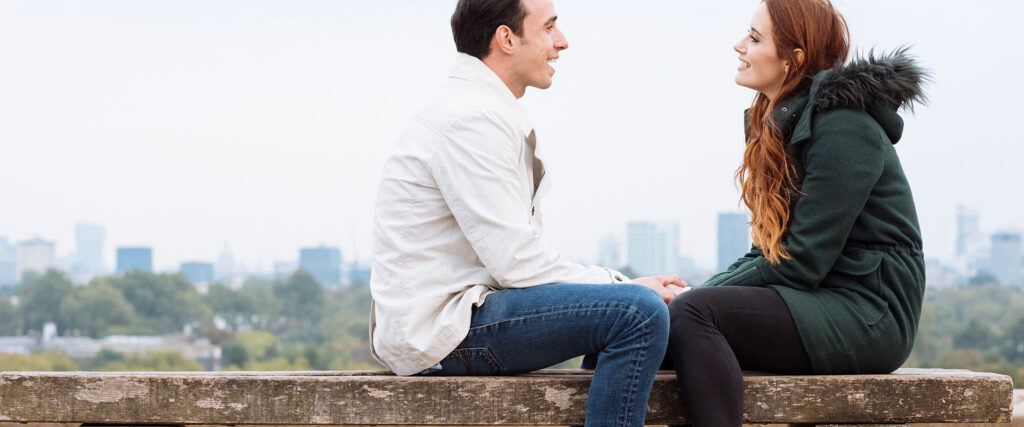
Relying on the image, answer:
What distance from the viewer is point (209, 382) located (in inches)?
95.8

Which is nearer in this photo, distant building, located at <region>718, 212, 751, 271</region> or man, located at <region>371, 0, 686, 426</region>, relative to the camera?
man, located at <region>371, 0, 686, 426</region>

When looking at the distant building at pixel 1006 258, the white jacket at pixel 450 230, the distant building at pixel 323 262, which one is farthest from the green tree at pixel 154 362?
the white jacket at pixel 450 230

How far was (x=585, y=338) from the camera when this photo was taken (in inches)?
92.0

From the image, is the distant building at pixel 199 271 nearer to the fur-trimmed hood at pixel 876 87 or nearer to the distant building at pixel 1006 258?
the distant building at pixel 1006 258

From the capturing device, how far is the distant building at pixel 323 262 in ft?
312

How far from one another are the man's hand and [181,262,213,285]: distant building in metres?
91.0

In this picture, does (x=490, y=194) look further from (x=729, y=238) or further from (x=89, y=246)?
(x=89, y=246)

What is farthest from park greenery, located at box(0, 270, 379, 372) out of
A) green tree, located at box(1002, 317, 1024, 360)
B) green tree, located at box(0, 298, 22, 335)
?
green tree, located at box(1002, 317, 1024, 360)

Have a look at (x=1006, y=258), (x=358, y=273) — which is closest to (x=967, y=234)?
(x=1006, y=258)

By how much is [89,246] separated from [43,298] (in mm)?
30826

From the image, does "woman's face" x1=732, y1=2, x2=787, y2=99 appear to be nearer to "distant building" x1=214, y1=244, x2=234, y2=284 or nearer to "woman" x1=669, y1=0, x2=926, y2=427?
"woman" x1=669, y1=0, x2=926, y2=427

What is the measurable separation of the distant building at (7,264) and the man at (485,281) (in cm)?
9797

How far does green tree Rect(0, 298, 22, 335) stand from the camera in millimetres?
75250

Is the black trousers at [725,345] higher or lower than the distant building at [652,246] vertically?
higher
